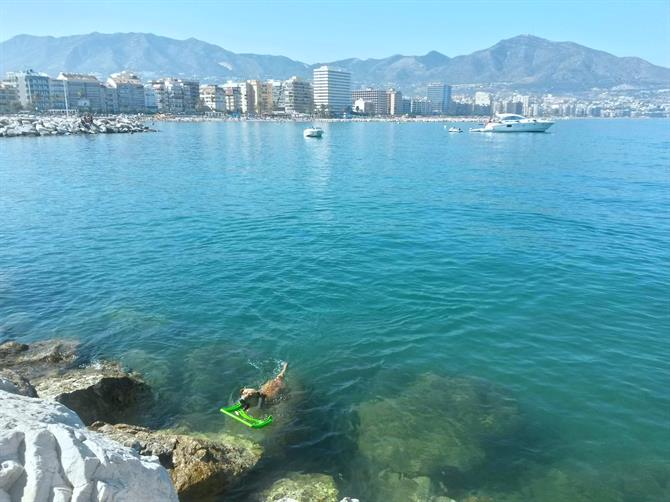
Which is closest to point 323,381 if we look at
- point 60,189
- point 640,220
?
point 640,220

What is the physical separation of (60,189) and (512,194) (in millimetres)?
40774

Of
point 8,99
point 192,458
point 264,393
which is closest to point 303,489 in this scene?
point 192,458

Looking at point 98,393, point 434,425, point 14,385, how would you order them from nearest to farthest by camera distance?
point 14,385 → point 434,425 → point 98,393

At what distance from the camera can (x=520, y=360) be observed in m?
15.2

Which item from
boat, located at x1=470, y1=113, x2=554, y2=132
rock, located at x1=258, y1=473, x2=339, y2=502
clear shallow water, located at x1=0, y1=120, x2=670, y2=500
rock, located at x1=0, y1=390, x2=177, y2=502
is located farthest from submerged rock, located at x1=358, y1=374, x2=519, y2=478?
boat, located at x1=470, y1=113, x2=554, y2=132

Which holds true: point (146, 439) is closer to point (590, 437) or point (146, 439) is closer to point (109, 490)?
point (109, 490)

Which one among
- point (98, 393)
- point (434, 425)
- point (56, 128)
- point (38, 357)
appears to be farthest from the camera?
point (56, 128)

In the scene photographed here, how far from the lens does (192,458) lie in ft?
32.5

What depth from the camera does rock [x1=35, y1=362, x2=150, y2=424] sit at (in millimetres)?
11789

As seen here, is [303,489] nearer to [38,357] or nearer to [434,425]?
[434,425]

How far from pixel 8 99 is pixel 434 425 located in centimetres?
23522

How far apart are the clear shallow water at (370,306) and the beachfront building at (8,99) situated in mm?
181146

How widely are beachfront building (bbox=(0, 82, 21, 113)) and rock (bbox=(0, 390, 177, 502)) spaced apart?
224m

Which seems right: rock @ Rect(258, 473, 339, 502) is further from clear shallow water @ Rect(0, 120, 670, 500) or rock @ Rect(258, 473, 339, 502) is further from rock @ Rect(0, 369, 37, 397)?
rock @ Rect(0, 369, 37, 397)
